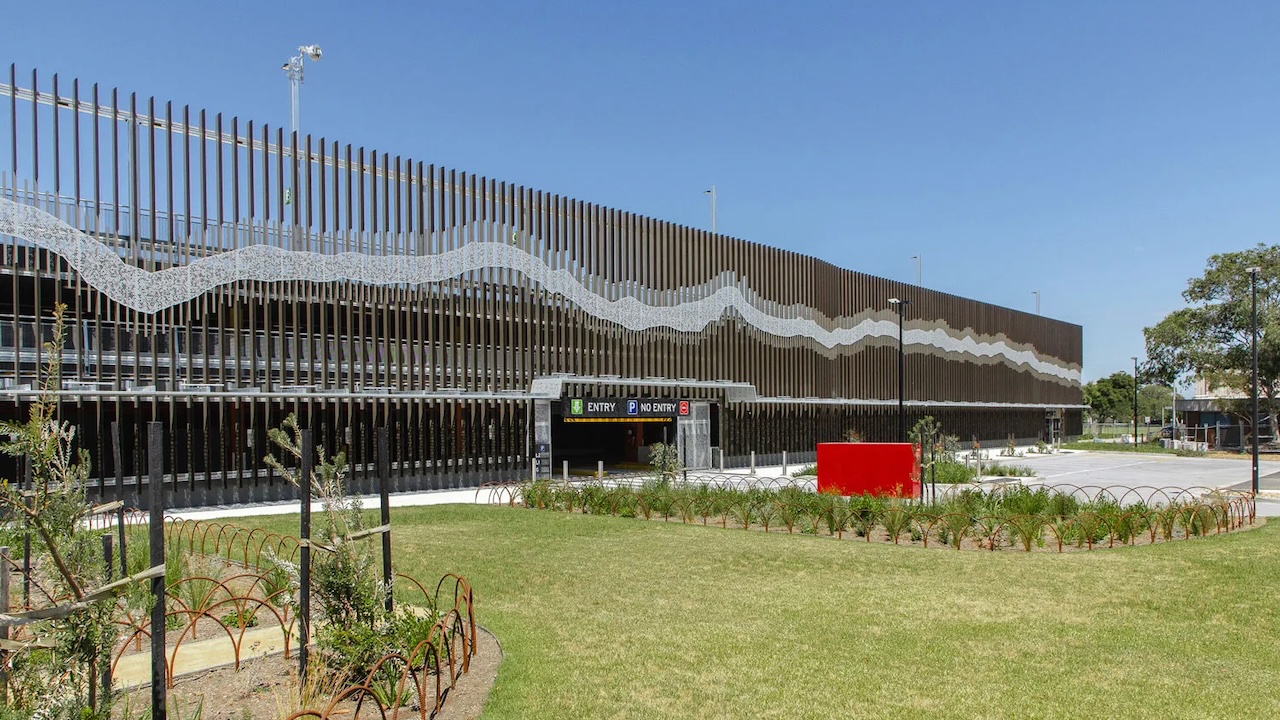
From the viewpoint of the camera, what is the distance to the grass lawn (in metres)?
8.04

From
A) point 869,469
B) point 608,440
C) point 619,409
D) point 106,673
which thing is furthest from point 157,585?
point 608,440

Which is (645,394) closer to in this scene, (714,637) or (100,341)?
(100,341)

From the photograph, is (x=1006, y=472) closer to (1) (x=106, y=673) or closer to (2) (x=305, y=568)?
(2) (x=305, y=568)

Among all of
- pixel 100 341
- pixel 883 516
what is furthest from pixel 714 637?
pixel 100 341

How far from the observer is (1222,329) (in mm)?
68500

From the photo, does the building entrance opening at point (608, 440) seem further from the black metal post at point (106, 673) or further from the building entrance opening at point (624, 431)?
the black metal post at point (106, 673)

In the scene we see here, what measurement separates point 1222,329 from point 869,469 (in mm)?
57167

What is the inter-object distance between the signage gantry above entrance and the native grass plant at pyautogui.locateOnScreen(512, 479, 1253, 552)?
11035mm

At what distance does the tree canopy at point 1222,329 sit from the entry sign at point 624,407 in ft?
156

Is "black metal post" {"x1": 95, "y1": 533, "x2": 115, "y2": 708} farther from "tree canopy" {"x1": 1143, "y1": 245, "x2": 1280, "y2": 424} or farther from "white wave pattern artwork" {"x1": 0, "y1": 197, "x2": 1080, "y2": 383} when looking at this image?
"tree canopy" {"x1": 1143, "y1": 245, "x2": 1280, "y2": 424}

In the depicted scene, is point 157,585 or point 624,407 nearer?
point 157,585

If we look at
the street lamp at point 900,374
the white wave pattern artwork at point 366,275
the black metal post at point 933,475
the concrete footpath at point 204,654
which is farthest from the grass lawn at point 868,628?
the street lamp at point 900,374

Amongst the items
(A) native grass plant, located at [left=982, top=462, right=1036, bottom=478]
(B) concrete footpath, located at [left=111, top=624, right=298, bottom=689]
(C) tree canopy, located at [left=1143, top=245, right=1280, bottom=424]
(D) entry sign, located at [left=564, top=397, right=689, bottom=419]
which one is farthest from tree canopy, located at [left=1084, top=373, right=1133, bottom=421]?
(B) concrete footpath, located at [left=111, top=624, right=298, bottom=689]

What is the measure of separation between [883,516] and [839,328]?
34.3m
